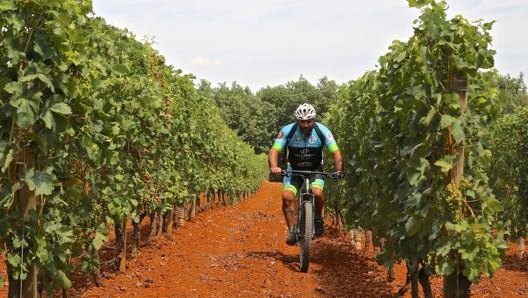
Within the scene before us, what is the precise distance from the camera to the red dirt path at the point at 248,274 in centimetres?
732

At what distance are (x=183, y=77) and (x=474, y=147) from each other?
30.3 ft

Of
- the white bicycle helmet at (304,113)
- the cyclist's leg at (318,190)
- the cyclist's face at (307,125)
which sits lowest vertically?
the cyclist's leg at (318,190)

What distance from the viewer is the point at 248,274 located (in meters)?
8.04

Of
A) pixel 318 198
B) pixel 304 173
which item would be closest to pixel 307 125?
pixel 304 173

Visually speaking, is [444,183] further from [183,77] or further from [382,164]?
[183,77]

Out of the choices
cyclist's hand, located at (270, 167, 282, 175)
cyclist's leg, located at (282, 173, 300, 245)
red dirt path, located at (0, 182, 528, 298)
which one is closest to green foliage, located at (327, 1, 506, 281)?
red dirt path, located at (0, 182, 528, 298)

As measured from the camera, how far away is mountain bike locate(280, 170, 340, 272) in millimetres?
8070

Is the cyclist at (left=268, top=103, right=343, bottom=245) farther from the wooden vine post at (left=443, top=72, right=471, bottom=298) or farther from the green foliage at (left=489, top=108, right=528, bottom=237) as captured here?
the green foliage at (left=489, top=108, right=528, bottom=237)

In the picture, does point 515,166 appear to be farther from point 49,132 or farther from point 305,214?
point 49,132

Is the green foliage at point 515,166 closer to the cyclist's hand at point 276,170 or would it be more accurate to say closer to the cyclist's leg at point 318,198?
the cyclist's leg at point 318,198

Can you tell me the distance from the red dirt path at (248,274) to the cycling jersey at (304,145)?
153cm

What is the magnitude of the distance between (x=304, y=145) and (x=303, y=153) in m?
0.11

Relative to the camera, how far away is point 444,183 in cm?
474

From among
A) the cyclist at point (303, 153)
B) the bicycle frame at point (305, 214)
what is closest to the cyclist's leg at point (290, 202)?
the cyclist at point (303, 153)
